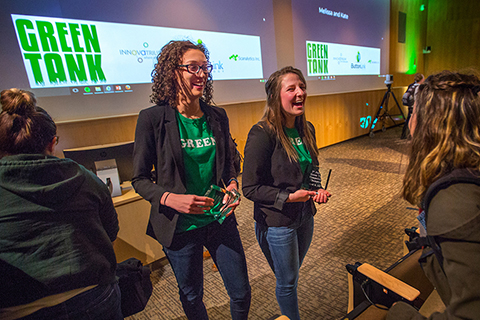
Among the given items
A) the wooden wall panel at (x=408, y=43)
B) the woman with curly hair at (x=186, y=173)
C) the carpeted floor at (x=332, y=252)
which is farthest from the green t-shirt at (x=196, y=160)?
the wooden wall panel at (x=408, y=43)

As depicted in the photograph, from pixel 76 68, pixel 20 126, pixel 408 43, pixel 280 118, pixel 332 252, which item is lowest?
pixel 332 252

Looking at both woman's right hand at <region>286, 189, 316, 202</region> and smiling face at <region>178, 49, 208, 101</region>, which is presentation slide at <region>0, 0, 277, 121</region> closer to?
smiling face at <region>178, 49, 208, 101</region>

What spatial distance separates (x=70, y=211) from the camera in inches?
31.3

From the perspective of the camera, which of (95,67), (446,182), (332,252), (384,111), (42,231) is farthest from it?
(384,111)

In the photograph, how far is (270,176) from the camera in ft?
3.95

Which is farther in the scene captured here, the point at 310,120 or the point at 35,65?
the point at 310,120

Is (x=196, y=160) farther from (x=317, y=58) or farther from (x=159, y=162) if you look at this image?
(x=317, y=58)

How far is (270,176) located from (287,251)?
36 centimetres

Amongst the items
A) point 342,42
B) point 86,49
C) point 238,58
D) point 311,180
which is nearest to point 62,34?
point 86,49

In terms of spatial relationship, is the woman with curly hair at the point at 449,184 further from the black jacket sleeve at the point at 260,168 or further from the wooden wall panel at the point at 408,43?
the wooden wall panel at the point at 408,43

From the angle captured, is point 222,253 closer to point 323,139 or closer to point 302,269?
point 302,269

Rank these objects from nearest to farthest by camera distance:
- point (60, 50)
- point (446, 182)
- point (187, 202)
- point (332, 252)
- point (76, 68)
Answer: point (446, 182), point (187, 202), point (332, 252), point (60, 50), point (76, 68)

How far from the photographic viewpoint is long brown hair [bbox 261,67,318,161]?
3.87 feet

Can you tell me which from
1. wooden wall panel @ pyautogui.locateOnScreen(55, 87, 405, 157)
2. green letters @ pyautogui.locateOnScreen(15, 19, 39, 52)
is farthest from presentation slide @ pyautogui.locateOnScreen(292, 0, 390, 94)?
green letters @ pyautogui.locateOnScreen(15, 19, 39, 52)
